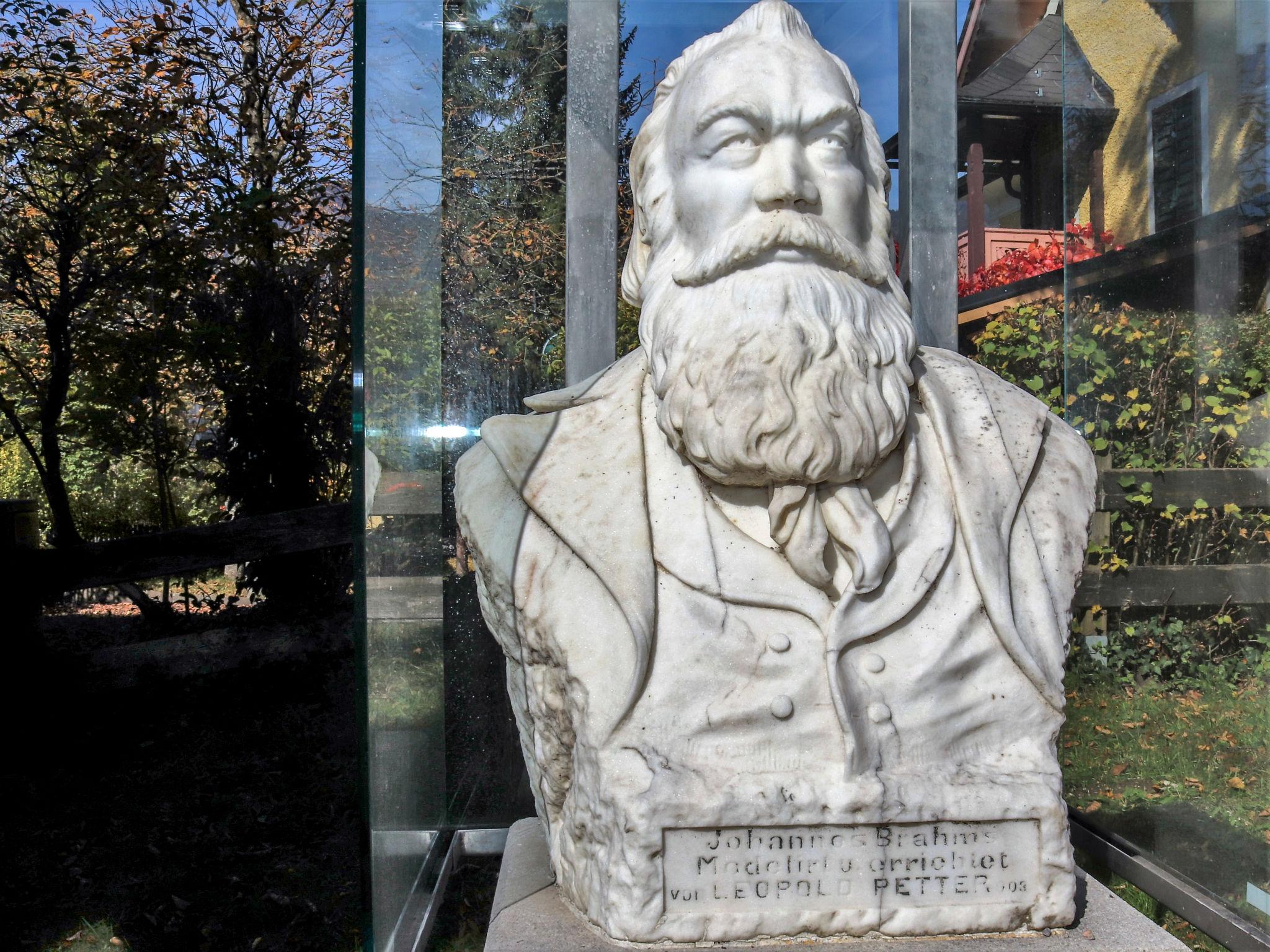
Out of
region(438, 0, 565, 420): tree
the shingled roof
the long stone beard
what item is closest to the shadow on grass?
region(438, 0, 565, 420): tree

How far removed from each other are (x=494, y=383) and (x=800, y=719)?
168 cm

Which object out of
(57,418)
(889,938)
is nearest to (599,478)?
(889,938)

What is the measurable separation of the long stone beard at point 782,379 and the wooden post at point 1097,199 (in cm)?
149

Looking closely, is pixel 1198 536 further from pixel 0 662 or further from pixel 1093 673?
pixel 0 662

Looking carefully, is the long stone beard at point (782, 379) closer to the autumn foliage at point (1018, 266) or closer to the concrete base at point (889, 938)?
the concrete base at point (889, 938)

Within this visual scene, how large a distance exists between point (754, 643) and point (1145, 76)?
2.30m

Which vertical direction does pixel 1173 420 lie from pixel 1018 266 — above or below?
below

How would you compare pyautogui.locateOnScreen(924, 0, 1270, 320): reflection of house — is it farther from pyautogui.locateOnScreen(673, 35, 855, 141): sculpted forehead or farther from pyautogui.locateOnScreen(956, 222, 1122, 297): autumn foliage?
pyautogui.locateOnScreen(673, 35, 855, 141): sculpted forehead

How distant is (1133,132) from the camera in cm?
344

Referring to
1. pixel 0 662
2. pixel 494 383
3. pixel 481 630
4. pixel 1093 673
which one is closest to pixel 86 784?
pixel 0 662

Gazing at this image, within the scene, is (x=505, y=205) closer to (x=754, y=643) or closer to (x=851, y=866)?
(x=754, y=643)

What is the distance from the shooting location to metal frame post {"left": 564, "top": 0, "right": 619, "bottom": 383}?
334 cm

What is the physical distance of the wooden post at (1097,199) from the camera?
3.39m

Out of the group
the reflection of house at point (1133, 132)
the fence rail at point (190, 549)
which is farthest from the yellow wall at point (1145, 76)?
the fence rail at point (190, 549)
